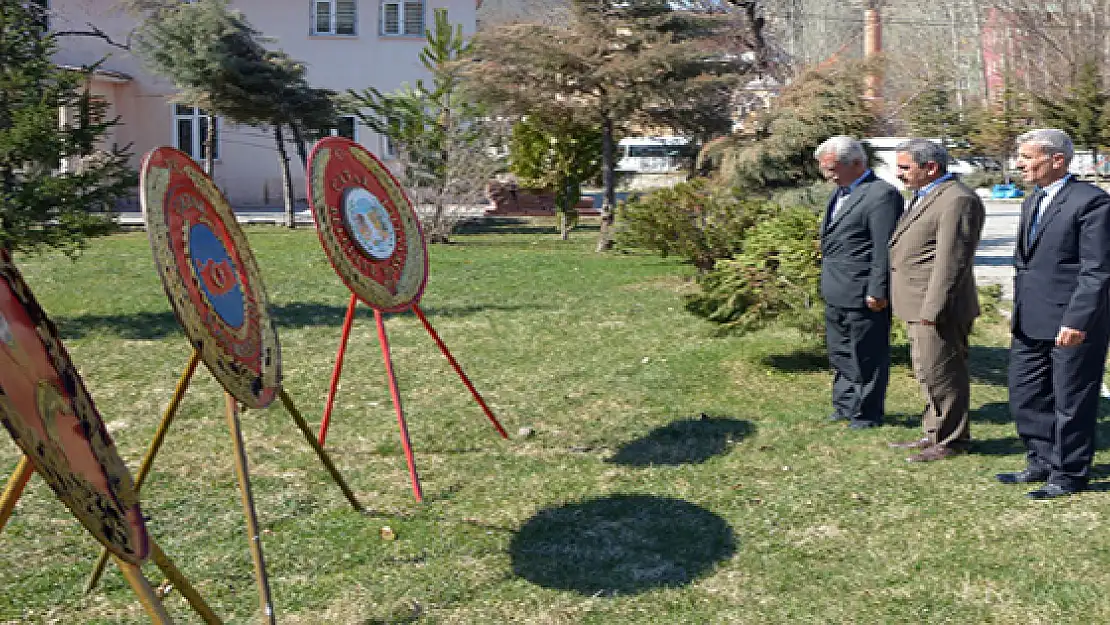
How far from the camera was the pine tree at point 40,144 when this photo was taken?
9.38 metres

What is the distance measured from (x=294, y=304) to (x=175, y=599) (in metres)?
7.56

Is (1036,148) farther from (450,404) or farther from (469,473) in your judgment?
(450,404)

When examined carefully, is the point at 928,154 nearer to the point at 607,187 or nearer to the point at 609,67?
the point at 609,67

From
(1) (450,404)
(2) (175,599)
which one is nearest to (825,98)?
(1) (450,404)

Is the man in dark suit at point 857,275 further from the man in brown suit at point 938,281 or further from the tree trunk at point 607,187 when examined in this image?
the tree trunk at point 607,187

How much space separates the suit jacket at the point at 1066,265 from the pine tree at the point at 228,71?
18.3 m

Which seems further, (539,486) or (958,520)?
(539,486)

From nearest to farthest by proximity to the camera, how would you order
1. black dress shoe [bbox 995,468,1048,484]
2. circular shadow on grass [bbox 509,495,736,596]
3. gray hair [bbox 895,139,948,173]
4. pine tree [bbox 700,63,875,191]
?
circular shadow on grass [bbox 509,495,736,596]
black dress shoe [bbox 995,468,1048,484]
gray hair [bbox 895,139,948,173]
pine tree [bbox 700,63,875,191]

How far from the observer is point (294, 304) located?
38.6 ft

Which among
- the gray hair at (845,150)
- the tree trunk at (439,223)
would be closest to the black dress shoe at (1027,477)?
the gray hair at (845,150)

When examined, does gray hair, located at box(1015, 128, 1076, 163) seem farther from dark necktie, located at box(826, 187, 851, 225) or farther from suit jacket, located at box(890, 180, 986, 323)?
dark necktie, located at box(826, 187, 851, 225)

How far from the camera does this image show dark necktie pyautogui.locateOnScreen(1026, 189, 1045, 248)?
5.33 metres

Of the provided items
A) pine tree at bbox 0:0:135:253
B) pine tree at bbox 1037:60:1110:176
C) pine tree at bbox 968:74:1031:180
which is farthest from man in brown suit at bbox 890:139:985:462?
pine tree at bbox 968:74:1031:180

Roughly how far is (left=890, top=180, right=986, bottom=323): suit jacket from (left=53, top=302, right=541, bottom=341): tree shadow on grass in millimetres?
5537
